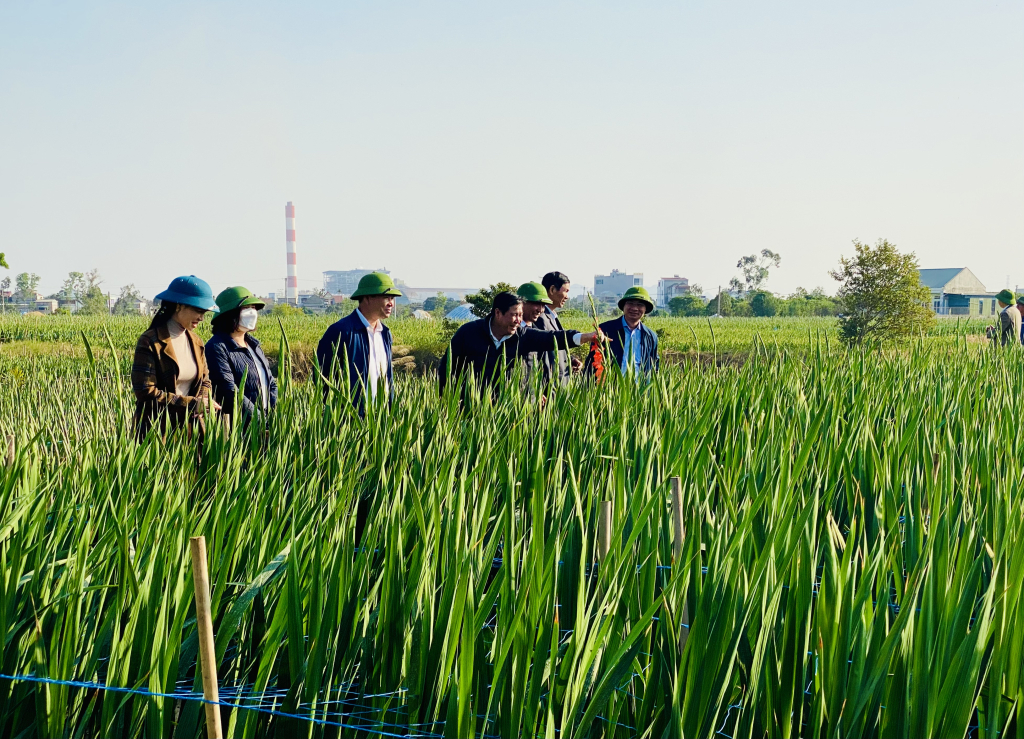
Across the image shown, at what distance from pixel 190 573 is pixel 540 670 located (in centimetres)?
70

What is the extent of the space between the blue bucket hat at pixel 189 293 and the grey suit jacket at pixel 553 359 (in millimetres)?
1435

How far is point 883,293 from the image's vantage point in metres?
13.4

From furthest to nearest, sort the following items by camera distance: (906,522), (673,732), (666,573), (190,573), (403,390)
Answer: (403,390) → (906,522) → (666,573) → (190,573) → (673,732)

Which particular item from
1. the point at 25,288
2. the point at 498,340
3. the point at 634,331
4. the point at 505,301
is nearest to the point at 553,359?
the point at 498,340

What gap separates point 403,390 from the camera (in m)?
3.46

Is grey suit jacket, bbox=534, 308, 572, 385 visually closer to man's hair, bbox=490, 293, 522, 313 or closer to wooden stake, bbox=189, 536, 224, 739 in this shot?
man's hair, bbox=490, 293, 522, 313

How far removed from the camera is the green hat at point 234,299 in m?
3.46

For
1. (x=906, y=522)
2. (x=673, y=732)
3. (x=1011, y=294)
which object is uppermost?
(x=1011, y=294)

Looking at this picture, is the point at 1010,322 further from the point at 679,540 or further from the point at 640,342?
the point at 679,540

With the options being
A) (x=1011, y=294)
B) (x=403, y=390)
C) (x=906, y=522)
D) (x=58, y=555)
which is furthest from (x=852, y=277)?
(x=58, y=555)

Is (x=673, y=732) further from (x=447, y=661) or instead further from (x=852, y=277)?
(x=852, y=277)

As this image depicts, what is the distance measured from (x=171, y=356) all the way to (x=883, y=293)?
42.0 ft

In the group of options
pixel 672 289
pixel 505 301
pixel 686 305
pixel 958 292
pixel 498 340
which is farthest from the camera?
pixel 672 289

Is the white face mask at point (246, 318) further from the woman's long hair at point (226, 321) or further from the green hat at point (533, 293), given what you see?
the green hat at point (533, 293)
